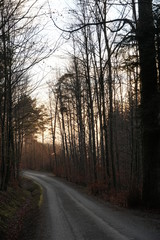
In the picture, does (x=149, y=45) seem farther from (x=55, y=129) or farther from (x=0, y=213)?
(x=55, y=129)

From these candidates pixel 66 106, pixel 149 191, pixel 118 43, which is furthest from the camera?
pixel 66 106

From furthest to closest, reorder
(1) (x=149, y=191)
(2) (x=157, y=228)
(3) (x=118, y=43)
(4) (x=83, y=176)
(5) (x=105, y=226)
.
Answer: (4) (x=83, y=176) → (1) (x=149, y=191) → (3) (x=118, y=43) → (5) (x=105, y=226) → (2) (x=157, y=228)

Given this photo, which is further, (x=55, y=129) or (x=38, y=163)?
(x=38, y=163)

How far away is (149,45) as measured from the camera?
8.88 metres

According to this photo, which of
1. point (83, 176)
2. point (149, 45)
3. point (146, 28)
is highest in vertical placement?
point (146, 28)

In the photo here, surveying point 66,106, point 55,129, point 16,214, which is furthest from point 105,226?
point 55,129

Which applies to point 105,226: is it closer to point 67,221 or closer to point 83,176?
point 67,221

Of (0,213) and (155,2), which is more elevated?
(155,2)

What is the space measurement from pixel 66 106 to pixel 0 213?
2473 cm

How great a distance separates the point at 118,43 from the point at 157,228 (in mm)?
Result: 5961

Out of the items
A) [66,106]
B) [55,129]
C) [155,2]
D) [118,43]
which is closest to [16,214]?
[118,43]

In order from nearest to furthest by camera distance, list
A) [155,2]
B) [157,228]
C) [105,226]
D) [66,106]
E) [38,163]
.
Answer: [157,228]
[105,226]
[155,2]
[66,106]
[38,163]

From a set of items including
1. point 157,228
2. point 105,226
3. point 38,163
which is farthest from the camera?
point 38,163

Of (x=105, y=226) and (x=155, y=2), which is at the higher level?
(x=155, y=2)
